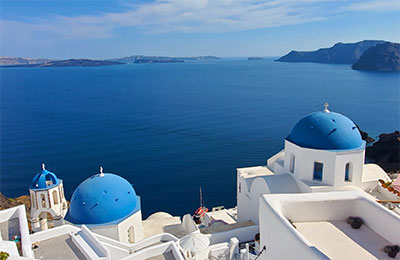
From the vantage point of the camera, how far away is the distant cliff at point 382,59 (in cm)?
14500

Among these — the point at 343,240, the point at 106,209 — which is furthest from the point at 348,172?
the point at 106,209

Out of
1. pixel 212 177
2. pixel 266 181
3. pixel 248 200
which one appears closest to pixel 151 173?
pixel 212 177

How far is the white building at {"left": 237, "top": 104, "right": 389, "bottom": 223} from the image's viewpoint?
16.3 m

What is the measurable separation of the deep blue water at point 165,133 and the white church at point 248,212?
1372 cm

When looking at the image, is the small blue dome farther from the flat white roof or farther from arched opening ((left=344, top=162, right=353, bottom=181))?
arched opening ((left=344, top=162, right=353, bottom=181))

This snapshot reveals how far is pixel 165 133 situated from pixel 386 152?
3357cm

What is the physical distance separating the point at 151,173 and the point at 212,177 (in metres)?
7.46

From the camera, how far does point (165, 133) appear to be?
166 ft

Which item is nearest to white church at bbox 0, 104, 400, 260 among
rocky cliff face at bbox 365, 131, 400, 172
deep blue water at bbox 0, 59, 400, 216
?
deep blue water at bbox 0, 59, 400, 216

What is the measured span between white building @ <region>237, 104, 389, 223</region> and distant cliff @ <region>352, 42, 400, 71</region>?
152 m

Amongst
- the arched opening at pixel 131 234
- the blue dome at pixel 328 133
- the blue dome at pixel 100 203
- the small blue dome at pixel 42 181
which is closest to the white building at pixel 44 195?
the small blue dome at pixel 42 181

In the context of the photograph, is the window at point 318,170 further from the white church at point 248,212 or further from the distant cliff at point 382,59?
the distant cliff at point 382,59

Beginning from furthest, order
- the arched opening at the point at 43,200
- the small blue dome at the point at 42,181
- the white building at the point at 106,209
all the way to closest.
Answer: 1. the arched opening at the point at 43,200
2. the small blue dome at the point at 42,181
3. the white building at the point at 106,209

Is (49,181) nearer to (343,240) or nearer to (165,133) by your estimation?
(343,240)
